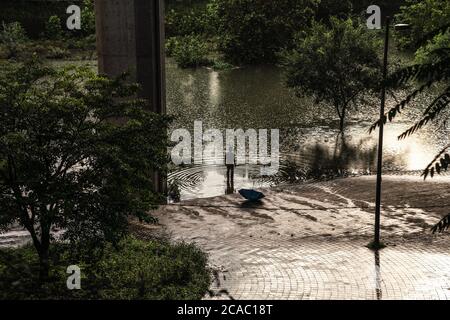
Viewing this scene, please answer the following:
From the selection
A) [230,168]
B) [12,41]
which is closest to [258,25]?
[12,41]

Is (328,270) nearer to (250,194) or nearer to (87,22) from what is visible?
(250,194)

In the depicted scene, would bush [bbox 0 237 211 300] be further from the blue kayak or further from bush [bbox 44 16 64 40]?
bush [bbox 44 16 64 40]

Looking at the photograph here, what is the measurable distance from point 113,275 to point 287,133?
18.5 metres

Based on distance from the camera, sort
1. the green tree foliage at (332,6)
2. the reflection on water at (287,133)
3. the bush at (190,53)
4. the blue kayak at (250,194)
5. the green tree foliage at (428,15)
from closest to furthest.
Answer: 1. the blue kayak at (250,194)
2. the reflection on water at (287,133)
3. the green tree foliage at (428,15)
4. the bush at (190,53)
5. the green tree foliage at (332,6)

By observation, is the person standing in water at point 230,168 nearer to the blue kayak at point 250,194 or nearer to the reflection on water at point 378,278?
the blue kayak at point 250,194

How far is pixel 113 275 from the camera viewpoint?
14422 millimetres

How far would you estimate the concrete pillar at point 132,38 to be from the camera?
65.3ft

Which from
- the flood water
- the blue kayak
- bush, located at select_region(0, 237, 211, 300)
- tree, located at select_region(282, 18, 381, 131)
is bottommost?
bush, located at select_region(0, 237, 211, 300)

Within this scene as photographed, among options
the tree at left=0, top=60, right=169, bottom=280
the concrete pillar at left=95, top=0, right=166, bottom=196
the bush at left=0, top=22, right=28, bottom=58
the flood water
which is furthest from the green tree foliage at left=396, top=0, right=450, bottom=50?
the bush at left=0, top=22, right=28, bottom=58

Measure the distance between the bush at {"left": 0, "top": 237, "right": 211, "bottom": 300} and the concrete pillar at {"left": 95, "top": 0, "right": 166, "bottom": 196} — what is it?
5047mm

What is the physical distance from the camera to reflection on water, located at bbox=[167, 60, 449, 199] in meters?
24.7

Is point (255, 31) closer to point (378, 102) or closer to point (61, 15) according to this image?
point (378, 102)

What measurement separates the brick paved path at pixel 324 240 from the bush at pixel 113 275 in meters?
0.72

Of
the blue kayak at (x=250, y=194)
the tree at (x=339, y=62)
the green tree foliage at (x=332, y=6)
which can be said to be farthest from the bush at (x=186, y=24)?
the blue kayak at (x=250, y=194)
